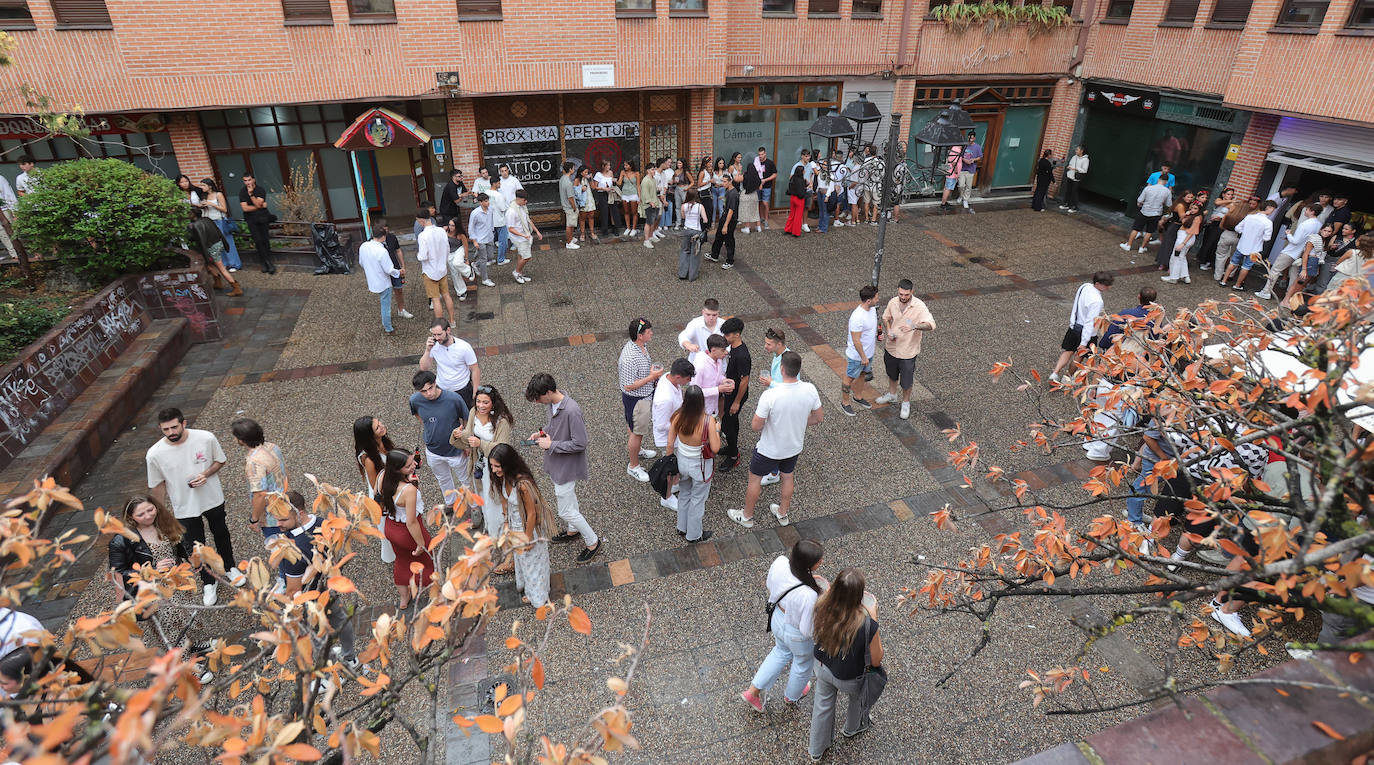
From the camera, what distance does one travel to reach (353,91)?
1376cm

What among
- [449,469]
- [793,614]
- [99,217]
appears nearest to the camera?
[793,614]

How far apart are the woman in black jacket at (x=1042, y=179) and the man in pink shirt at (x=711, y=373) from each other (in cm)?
1429

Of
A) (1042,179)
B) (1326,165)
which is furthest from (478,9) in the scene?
(1326,165)

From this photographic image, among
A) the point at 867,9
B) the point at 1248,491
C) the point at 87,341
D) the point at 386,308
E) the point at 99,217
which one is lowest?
the point at 386,308

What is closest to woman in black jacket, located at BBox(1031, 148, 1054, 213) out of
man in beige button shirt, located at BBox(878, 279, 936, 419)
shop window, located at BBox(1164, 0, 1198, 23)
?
shop window, located at BBox(1164, 0, 1198, 23)

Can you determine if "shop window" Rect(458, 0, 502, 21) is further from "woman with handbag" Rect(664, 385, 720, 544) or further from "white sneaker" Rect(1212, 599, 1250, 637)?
"white sneaker" Rect(1212, 599, 1250, 637)

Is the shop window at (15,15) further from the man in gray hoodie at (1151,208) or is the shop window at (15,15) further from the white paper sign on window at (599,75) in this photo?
the man in gray hoodie at (1151,208)

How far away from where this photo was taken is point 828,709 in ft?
15.4

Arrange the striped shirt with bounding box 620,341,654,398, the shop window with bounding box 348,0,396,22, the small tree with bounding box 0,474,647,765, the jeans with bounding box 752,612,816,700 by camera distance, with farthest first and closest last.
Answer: the shop window with bounding box 348,0,396,22 < the striped shirt with bounding box 620,341,654,398 < the jeans with bounding box 752,612,816,700 < the small tree with bounding box 0,474,647,765

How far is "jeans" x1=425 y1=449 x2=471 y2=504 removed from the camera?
6.89 meters

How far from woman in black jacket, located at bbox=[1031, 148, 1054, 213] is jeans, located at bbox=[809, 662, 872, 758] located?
16.6 metres

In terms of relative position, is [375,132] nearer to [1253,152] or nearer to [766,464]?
[766,464]

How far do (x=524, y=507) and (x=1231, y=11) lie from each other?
17163 millimetres

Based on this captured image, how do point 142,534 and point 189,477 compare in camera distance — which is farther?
point 189,477
